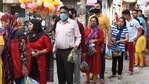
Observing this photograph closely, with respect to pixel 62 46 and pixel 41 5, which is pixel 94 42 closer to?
pixel 62 46

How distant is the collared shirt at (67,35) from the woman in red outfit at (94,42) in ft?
3.79

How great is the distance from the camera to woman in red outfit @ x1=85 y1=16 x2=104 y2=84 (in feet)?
30.7

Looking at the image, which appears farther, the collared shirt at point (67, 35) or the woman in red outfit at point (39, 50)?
the collared shirt at point (67, 35)

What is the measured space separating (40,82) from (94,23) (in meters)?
2.45

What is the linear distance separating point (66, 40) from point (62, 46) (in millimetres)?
147

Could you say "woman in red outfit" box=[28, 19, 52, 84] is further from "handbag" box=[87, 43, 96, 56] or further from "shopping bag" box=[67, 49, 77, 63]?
"handbag" box=[87, 43, 96, 56]

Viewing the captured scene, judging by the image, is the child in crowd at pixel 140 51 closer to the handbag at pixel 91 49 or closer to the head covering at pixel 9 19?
the handbag at pixel 91 49

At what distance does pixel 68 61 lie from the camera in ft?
26.5

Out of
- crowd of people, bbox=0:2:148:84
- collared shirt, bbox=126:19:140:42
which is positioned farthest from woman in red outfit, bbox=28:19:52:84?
collared shirt, bbox=126:19:140:42

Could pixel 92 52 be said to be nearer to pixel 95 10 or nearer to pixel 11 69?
pixel 95 10

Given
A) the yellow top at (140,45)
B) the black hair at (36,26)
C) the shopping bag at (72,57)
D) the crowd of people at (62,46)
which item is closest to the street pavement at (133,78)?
the crowd of people at (62,46)

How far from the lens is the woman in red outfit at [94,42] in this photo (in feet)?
30.7

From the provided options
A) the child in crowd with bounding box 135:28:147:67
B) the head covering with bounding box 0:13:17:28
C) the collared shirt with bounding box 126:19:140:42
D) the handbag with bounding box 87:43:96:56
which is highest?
the head covering with bounding box 0:13:17:28

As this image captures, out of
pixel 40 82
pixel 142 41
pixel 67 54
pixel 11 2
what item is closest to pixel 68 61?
pixel 67 54
